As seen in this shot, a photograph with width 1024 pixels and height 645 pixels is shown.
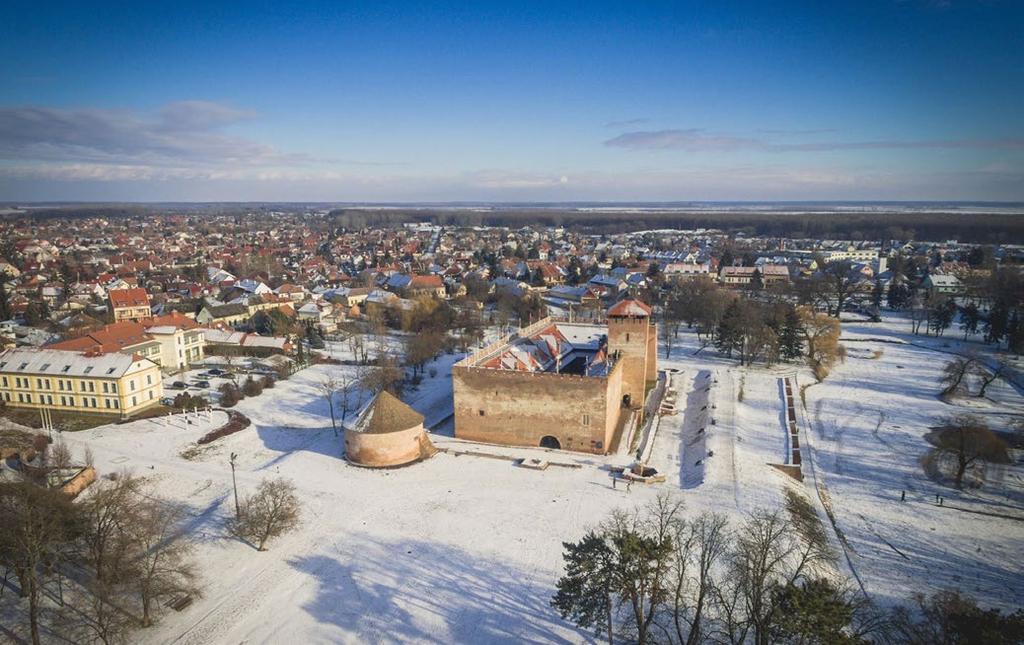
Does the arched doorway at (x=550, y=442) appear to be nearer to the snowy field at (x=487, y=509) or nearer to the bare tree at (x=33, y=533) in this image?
the snowy field at (x=487, y=509)

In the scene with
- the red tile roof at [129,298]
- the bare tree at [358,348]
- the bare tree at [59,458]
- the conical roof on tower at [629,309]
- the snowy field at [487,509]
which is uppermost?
the conical roof on tower at [629,309]

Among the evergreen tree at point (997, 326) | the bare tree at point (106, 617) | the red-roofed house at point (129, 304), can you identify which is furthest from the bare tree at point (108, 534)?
the evergreen tree at point (997, 326)

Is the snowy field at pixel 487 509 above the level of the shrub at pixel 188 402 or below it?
below

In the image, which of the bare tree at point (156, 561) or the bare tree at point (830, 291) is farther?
the bare tree at point (830, 291)

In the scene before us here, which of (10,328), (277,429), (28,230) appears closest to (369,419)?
(277,429)

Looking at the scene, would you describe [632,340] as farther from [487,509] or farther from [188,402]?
[188,402]

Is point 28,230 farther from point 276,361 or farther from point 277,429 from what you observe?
point 277,429
